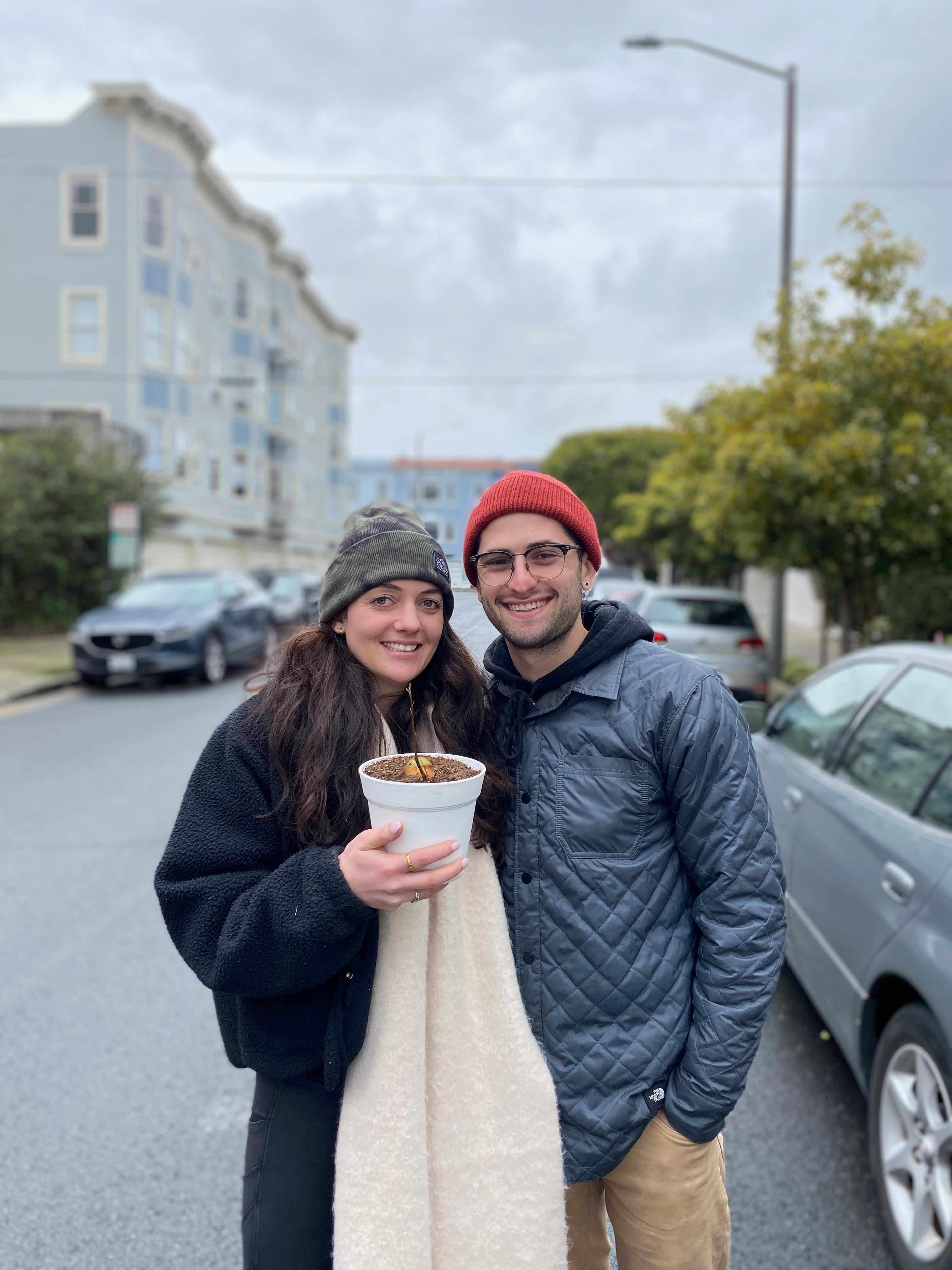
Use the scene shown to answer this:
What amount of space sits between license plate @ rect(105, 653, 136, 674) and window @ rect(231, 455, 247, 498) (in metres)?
25.2

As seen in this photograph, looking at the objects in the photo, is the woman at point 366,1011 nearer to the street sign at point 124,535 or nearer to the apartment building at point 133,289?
the street sign at point 124,535

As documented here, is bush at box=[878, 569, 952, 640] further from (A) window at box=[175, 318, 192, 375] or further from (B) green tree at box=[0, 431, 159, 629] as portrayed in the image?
(A) window at box=[175, 318, 192, 375]

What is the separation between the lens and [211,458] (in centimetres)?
3366

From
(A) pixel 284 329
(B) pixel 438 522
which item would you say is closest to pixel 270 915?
(B) pixel 438 522

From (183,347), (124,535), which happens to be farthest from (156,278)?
(124,535)

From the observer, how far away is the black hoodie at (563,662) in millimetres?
1687

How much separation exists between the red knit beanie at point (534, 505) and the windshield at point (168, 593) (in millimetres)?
11880

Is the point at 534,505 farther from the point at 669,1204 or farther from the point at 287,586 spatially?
the point at 287,586

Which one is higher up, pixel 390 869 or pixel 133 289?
pixel 133 289

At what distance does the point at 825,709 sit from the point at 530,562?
2713 mm

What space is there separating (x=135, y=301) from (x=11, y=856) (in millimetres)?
25019

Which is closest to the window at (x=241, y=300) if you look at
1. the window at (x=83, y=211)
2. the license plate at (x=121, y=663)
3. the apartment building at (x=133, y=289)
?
the apartment building at (x=133, y=289)

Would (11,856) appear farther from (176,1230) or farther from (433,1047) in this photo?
(433,1047)

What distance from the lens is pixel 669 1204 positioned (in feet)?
5.31
